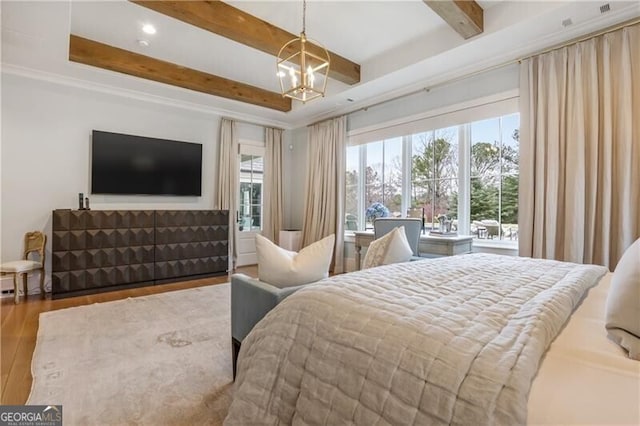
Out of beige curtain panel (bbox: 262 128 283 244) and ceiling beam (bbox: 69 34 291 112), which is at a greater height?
ceiling beam (bbox: 69 34 291 112)

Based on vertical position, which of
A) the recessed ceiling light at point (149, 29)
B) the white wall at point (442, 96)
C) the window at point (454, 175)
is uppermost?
the recessed ceiling light at point (149, 29)

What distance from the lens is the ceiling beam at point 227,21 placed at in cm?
277

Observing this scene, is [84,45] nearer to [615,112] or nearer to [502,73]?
[502,73]

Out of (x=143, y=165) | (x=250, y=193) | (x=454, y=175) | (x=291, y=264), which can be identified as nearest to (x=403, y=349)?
(x=291, y=264)

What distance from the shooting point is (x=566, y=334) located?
42.1 inches

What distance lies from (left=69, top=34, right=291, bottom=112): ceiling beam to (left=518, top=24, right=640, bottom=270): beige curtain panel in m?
3.76

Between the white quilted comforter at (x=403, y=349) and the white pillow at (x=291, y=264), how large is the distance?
1.18 feet

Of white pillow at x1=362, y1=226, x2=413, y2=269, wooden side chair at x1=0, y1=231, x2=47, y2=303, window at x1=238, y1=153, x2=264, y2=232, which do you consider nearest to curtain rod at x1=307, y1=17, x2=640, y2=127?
window at x1=238, y1=153, x2=264, y2=232

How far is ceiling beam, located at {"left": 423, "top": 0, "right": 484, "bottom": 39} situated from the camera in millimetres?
2709

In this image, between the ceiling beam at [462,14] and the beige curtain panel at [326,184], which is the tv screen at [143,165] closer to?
the beige curtain panel at [326,184]

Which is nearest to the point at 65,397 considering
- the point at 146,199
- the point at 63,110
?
the point at 146,199

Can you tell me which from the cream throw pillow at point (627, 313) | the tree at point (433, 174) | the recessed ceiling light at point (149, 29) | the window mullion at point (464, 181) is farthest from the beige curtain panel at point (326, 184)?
the cream throw pillow at point (627, 313)

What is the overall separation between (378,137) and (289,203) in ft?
8.42

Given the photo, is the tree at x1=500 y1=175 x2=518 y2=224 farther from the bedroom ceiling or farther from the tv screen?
the tv screen
